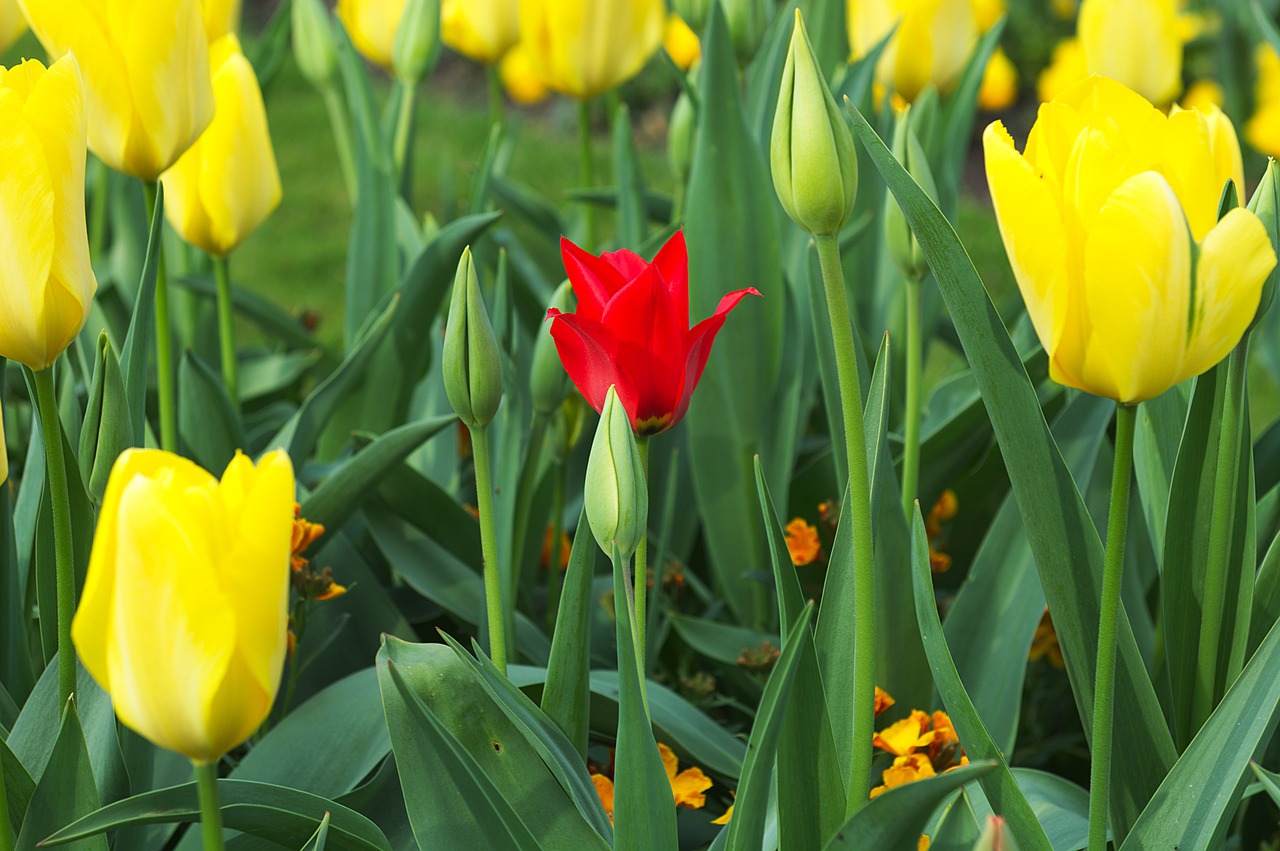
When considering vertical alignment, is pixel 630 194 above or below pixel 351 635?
above

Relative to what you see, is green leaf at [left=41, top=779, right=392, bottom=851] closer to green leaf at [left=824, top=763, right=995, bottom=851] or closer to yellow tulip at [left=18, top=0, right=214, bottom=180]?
green leaf at [left=824, top=763, right=995, bottom=851]

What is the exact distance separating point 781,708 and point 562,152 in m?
Result: 3.95

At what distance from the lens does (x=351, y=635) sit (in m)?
1.22

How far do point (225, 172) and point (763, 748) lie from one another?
0.85m

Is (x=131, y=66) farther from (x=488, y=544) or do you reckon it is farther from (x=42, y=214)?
(x=488, y=544)

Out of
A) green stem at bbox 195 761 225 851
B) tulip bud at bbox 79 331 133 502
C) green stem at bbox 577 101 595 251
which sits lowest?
green stem at bbox 195 761 225 851

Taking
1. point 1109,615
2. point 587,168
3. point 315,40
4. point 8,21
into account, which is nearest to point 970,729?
point 1109,615

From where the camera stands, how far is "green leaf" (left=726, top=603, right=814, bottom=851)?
65 centimetres

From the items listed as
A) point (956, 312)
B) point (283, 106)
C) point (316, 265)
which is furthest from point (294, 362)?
point (283, 106)

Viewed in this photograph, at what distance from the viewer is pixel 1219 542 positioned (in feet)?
2.75

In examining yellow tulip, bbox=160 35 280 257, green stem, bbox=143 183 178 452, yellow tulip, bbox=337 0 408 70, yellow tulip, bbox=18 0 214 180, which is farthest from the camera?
yellow tulip, bbox=337 0 408 70

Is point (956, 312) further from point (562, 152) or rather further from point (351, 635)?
point (562, 152)

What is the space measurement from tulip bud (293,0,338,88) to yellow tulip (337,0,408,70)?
70 mm

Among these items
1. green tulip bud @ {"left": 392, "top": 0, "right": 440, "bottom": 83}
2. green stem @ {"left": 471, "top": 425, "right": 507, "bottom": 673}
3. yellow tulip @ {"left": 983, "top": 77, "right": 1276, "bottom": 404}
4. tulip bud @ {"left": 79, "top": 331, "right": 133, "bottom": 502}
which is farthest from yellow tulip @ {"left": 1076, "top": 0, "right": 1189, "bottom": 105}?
tulip bud @ {"left": 79, "top": 331, "right": 133, "bottom": 502}
